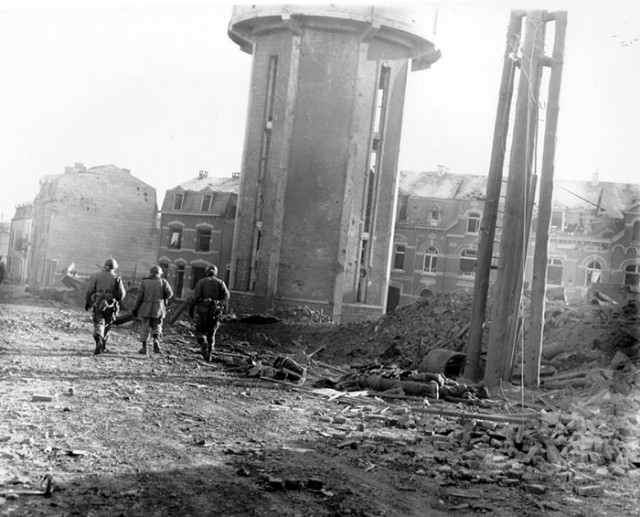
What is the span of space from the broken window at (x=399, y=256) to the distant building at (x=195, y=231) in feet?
35.7

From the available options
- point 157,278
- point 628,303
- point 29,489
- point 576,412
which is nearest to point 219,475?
point 29,489

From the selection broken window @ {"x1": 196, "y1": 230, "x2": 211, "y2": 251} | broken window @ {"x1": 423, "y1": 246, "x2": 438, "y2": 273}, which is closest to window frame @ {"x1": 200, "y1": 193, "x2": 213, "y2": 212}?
broken window @ {"x1": 196, "y1": 230, "x2": 211, "y2": 251}

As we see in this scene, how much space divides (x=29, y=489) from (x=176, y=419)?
3.10m

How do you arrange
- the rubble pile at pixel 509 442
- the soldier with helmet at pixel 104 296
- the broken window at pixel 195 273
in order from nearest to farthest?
1. the rubble pile at pixel 509 442
2. the soldier with helmet at pixel 104 296
3. the broken window at pixel 195 273

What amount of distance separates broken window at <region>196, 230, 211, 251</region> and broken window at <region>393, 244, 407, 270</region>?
479 inches

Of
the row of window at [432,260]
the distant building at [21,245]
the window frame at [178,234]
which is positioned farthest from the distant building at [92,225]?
the row of window at [432,260]

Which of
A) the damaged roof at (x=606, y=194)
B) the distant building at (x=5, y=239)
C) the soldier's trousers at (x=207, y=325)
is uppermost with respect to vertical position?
the damaged roof at (x=606, y=194)

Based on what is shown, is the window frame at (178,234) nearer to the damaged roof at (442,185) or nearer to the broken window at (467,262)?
the damaged roof at (442,185)

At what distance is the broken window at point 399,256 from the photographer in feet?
151

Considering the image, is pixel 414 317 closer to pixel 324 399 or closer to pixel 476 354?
pixel 476 354

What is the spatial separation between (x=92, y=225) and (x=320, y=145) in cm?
1809

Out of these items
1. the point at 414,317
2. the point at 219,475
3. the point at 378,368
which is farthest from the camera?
the point at 414,317

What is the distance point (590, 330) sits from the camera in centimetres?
1605

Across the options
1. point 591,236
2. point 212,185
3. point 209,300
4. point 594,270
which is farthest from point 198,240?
point 209,300
